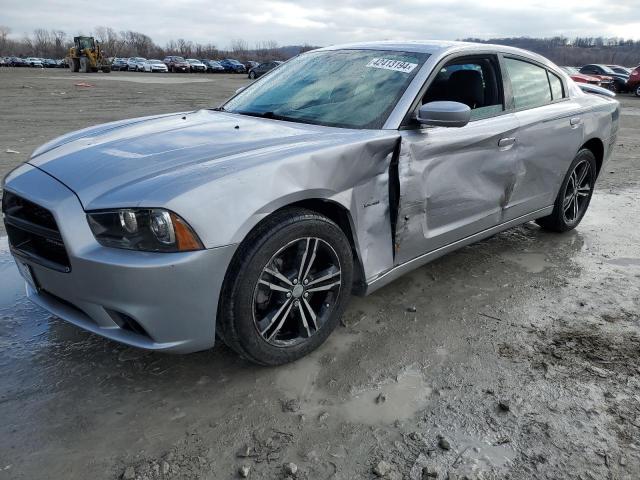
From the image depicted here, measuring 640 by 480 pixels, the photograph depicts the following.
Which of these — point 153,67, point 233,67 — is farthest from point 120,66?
point 233,67

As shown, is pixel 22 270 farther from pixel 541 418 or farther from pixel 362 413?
pixel 541 418

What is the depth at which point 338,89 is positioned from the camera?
3322 millimetres

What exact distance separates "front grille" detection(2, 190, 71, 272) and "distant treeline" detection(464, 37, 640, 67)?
208 ft

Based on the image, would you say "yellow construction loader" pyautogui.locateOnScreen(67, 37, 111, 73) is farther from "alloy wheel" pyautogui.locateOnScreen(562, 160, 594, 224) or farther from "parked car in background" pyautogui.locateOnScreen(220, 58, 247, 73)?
"alloy wheel" pyautogui.locateOnScreen(562, 160, 594, 224)

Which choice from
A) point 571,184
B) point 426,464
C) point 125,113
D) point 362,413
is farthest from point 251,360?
point 125,113

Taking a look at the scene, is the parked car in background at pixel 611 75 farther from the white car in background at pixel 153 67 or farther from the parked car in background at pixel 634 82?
the white car in background at pixel 153 67

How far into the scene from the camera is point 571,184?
466 centimetres

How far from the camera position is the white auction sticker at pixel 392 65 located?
327 centimetres

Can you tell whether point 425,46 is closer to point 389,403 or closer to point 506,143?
point 506,143

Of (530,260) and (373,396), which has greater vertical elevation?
(373,396)

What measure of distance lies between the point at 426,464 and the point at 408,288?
1703 mm

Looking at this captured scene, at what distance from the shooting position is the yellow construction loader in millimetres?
43750

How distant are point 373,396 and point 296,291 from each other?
615 millimetres

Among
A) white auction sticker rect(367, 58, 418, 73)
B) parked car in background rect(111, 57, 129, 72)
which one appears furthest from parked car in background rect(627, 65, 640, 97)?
parked car in background rect(111, 57, 129, 72)
